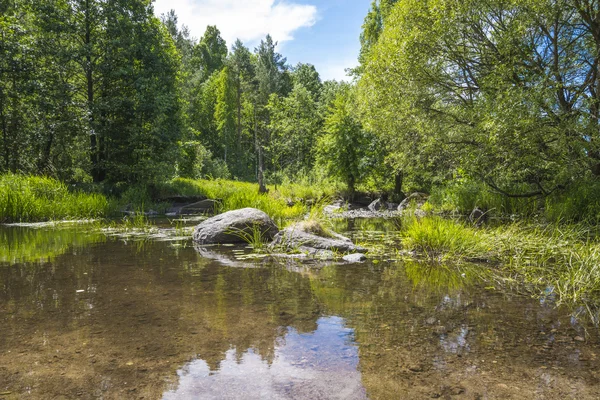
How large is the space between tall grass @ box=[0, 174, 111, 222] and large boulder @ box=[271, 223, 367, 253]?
342 inches

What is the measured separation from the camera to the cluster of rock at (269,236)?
7.30m

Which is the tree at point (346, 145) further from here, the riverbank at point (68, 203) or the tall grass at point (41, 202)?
the tall grass at point (41, 202)

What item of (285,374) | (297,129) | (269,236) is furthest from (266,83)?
(285,374)

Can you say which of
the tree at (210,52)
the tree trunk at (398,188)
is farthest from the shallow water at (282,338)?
the tree at (210,52)

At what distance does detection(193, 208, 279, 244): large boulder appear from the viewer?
843cm

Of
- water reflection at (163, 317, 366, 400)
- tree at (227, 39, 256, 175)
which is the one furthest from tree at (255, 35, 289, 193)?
water reflection at (163, 317, 366, 400)

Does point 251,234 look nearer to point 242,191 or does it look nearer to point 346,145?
point 242,191

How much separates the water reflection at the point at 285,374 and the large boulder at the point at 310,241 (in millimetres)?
4095

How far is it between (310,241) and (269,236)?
4.61 ft

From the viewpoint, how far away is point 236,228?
8.44m

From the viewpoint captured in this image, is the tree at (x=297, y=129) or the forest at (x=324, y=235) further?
the tree at (x=297, y=129)

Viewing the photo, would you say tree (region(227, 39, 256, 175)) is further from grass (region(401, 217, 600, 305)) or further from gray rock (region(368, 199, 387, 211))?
grass (region(401, 217, 600, 305))

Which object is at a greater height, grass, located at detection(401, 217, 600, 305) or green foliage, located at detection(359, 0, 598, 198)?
green foliage, located at detection(359, 0, 598, 198)

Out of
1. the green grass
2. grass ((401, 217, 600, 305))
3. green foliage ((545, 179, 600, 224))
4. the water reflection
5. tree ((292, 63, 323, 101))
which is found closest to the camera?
the water reflection
